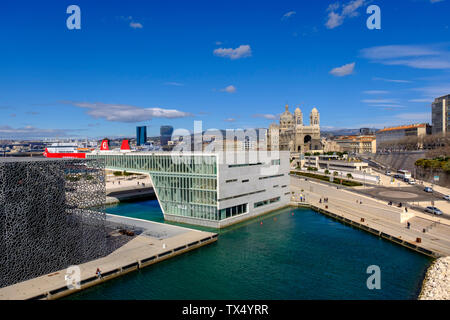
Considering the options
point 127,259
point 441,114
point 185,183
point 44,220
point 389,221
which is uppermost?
point 441,114

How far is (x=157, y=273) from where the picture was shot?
33.2 m

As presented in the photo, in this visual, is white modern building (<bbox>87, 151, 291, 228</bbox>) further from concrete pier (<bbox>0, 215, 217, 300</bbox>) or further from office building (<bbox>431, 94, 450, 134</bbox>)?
office building (<bbox>431, 94, 450, 134</bbox>)

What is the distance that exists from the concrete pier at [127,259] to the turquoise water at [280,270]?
902 mm

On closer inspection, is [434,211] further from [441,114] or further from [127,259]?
[441,114]

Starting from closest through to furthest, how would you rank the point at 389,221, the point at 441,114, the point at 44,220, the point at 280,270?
1. the point at 44,220
2. the point at 280,270
3. the point at 389,221
4. the point at 441,114

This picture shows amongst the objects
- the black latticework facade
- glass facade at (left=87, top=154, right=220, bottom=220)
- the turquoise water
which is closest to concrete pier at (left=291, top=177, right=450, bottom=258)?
the turquoise water

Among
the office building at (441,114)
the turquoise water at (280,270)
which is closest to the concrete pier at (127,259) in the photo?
the turquoise water at (280,270)

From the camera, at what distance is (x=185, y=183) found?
51.9 m

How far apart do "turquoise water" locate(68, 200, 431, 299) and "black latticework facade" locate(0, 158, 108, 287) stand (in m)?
5.41

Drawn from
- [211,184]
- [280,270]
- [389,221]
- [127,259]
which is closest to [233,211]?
[211,184]

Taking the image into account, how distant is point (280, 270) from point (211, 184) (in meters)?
19.6
